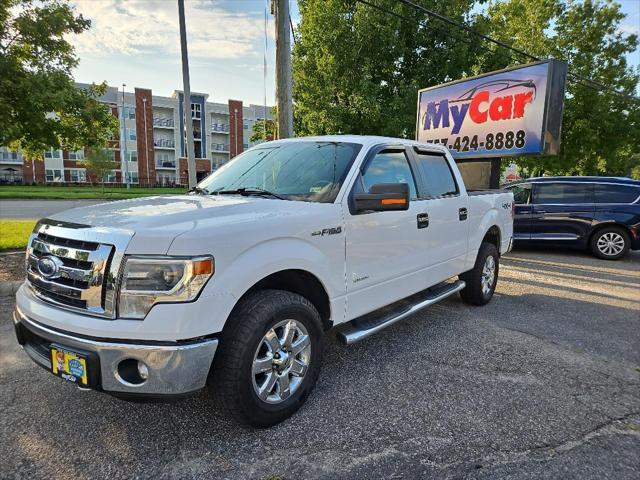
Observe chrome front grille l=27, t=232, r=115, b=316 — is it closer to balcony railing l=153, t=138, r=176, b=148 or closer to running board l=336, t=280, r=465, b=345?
running board l=336, t=280, r=465, b=345

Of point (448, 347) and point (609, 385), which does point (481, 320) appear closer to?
point (448, 347)

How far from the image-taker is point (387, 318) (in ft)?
11.8

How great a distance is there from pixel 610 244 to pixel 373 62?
33.6ft

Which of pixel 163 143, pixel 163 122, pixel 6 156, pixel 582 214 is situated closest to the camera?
pixel 582 214

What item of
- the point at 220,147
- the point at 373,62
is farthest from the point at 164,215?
the point at 220,147

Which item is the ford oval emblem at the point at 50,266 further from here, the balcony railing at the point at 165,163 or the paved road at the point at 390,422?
the balcony railing at the point at 165,163

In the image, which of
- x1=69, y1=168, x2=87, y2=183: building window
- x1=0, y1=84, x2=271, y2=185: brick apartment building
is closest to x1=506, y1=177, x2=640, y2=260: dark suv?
x1=0, y1=84, x2=271, y2=185: brick apartment building

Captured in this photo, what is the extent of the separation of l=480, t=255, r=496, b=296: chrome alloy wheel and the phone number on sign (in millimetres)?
5288

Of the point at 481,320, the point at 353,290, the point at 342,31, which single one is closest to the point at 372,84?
the point at 342,31

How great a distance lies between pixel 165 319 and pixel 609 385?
11.6ft

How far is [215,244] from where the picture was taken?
7.52 ft

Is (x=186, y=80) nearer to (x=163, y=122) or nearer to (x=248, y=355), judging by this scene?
(x=248, y=355)

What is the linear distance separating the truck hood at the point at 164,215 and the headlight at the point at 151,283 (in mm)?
67

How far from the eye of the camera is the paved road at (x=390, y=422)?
237 cm
